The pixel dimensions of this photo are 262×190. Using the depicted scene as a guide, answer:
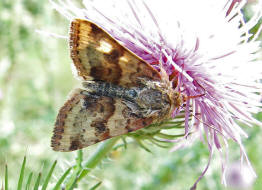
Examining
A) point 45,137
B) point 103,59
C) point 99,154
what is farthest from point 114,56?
point 45,137

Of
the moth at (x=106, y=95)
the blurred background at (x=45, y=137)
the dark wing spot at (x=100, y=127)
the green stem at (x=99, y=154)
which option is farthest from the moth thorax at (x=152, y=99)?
the blurred background at (x=45, y=137)

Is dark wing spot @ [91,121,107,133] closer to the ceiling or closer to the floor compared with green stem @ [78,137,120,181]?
closer to the ceiling

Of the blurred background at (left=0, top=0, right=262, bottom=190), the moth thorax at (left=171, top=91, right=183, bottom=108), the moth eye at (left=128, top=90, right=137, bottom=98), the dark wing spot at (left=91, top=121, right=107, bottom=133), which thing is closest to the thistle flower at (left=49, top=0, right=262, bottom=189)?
the moth thorax at (left=171, top=91, right=183, bottom=108)

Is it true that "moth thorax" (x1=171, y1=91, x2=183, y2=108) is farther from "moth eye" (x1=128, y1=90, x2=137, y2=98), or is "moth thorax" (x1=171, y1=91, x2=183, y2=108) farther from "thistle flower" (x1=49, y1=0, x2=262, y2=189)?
"moth eye" (x1=128, y1=90, x2=137, y2=98)

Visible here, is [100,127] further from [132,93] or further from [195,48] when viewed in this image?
[195,48]

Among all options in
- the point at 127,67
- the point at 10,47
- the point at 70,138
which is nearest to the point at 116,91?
the point at 127,67

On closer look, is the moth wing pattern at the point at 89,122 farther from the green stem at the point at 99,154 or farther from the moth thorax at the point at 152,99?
the green stem at the point at 99,154
